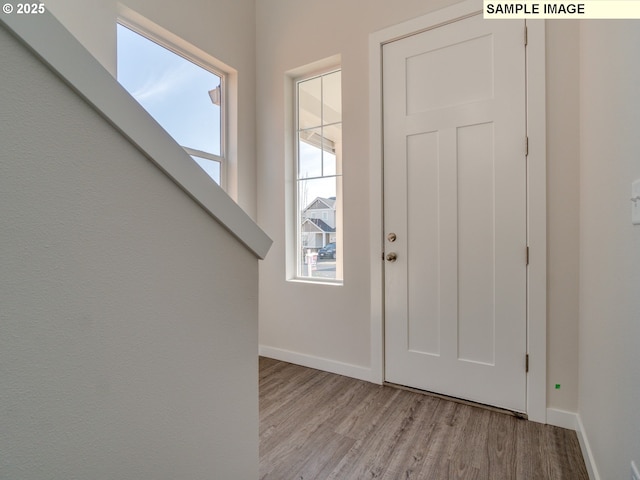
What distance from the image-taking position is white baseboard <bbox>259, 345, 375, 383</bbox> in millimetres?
2268

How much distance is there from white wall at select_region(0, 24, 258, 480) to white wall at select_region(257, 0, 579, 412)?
1.51 meters

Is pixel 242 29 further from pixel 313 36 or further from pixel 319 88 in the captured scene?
pixel 319 88

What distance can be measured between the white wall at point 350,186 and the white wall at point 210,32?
94 mm

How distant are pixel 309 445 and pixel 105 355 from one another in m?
1.25

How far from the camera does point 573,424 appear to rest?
1.65 m

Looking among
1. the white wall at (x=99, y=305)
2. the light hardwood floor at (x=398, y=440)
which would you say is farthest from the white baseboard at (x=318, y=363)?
the white wall at (x=99, y=305)

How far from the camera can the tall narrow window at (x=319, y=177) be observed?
2.50m

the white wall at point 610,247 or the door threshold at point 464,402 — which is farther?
the door threshold at point 464,402

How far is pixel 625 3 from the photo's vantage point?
100cm

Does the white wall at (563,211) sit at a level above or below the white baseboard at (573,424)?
above

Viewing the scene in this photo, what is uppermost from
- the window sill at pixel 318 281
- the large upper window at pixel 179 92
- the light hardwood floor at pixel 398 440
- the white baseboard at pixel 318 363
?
the large upper window at pixel 179 92

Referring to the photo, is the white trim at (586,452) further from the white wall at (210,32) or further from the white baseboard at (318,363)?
Answer: the white wall at (210,32)

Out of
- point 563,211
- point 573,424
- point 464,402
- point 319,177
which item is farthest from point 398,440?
point 319,177

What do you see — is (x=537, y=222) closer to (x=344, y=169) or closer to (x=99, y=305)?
(x=344, y=169)
